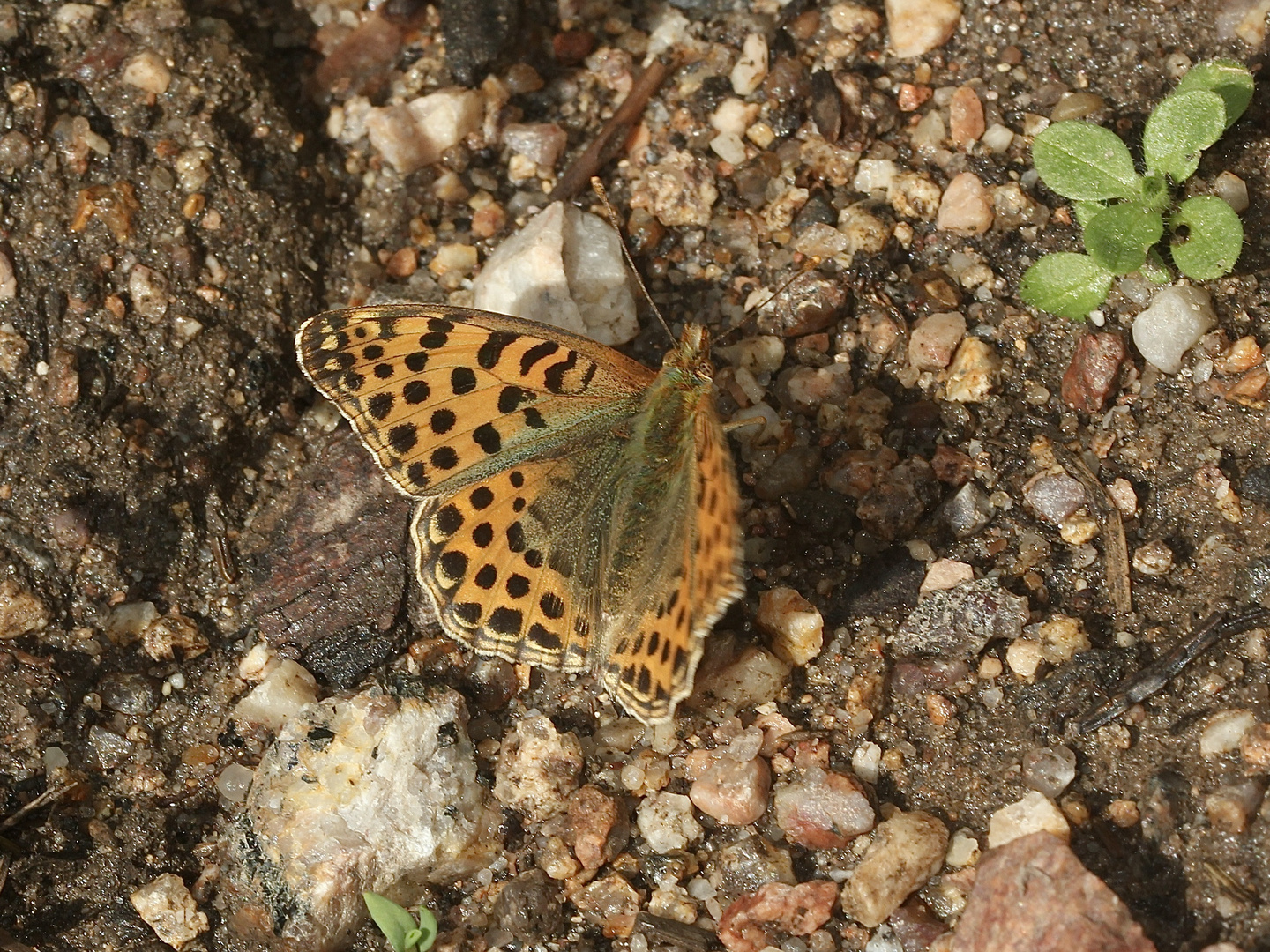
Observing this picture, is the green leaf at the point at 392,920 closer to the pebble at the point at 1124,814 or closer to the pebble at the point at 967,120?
the pebble at the point at 1124,814

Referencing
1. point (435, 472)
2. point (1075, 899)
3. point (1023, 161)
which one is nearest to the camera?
point (1075, 899)

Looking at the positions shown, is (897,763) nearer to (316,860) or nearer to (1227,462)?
(1227,462)

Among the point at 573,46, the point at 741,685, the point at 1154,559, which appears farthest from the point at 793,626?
the point at 573,46

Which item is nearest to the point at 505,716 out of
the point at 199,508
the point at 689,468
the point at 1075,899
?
the point at 689,468

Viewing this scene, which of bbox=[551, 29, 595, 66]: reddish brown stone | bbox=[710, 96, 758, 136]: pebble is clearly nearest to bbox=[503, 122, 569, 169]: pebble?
bbox=[551, 29, 595, 66]: reddish brown stone

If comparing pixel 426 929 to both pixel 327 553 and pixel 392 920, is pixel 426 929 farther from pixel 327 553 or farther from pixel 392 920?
pixel 327 553

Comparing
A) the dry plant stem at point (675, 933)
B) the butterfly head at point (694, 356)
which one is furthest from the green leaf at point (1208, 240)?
the dry plant stem at point (675, 933)
